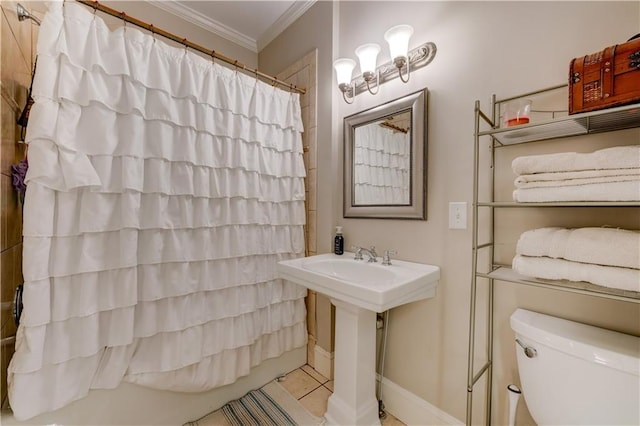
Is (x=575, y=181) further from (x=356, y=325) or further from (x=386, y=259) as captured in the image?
(x=356, y=325)

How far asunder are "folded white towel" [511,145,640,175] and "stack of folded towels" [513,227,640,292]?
0.62 ft

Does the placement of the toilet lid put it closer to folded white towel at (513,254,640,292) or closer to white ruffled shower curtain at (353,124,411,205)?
folded white towel at (513,254,640,292)

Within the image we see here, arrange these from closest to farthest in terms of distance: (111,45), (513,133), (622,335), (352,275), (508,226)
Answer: (622,335) < (513,133) < (508,226) < (111,45) < (352,275)

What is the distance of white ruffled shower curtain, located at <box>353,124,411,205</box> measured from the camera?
4.72ft

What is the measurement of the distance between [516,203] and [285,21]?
2.17 metres

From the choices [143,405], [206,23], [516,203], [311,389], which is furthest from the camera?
[206,23]

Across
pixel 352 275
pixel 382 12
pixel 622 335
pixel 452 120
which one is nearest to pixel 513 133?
pixel 452 120

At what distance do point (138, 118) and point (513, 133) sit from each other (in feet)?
5.24

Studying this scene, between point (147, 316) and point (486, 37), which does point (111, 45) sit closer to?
point (147, 316)

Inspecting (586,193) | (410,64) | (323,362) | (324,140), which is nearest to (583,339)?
(586,193)

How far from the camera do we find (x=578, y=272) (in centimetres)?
76

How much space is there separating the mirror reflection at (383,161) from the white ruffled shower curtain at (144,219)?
517mm

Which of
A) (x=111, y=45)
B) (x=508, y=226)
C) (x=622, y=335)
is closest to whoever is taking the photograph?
(x=622, y=335)

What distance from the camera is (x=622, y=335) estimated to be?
825 mm
